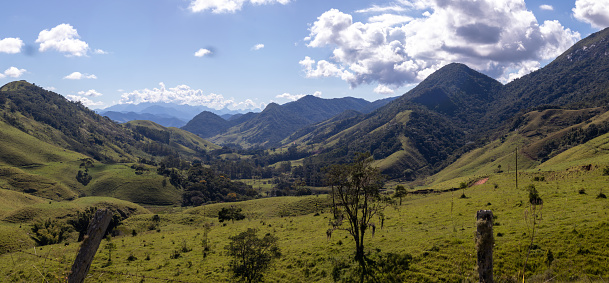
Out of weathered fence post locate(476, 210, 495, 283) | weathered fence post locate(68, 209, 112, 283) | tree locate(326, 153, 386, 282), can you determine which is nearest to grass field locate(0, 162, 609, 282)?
tree locate(326, 153, 386, 282)

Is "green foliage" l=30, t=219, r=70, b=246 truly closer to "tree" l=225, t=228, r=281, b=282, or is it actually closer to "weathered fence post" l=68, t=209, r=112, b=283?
"tree" l=225, t=228, r=281, b=282

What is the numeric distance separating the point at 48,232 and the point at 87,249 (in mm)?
103771

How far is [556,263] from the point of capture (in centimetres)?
2519

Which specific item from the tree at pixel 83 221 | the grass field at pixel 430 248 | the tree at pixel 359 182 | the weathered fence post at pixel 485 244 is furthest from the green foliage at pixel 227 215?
the weathered fence post at pixel 485 244

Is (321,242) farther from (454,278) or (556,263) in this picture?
(556,263)

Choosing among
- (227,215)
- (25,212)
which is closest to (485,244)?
(227,215)

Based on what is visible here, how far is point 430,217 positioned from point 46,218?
116m

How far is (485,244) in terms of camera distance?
7.41 metres

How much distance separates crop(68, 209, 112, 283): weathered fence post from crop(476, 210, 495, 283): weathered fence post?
8.85 m

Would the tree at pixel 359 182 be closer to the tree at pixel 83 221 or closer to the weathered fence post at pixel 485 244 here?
the weathered fence post at pixel 485 244

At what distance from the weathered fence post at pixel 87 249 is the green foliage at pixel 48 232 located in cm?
9498

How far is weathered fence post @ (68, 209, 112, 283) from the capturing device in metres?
6.50

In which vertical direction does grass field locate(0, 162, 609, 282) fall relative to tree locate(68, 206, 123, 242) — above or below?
above

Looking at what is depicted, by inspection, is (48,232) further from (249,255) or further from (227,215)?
(249,255)
